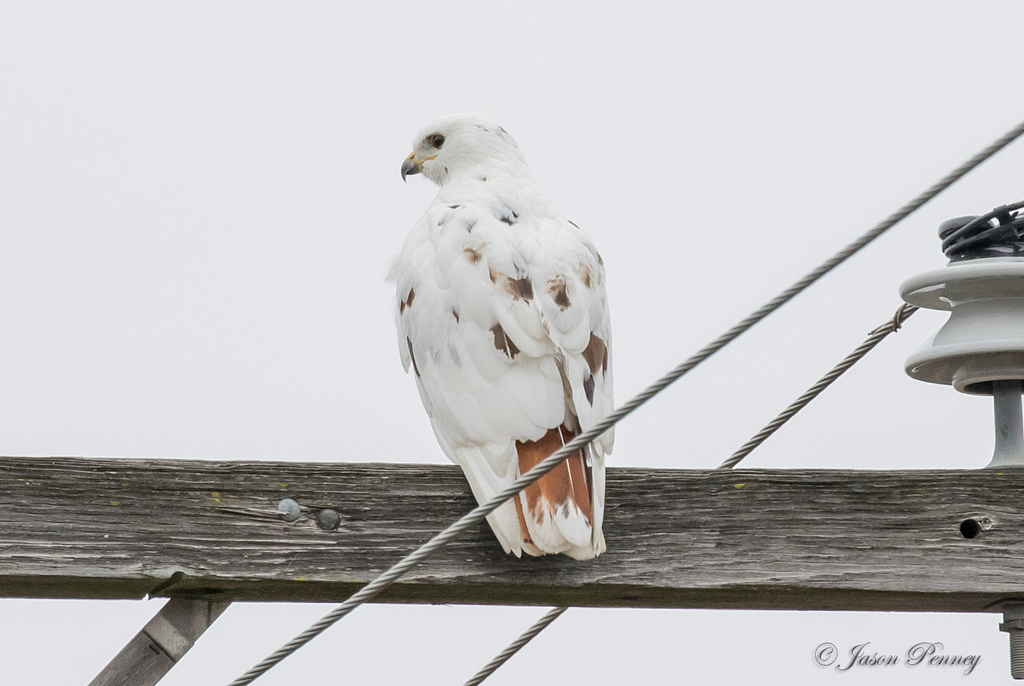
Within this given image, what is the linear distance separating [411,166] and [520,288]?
1.22m

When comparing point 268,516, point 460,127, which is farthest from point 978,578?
point 460,127

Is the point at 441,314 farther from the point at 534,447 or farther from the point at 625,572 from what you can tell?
the point at 625,572

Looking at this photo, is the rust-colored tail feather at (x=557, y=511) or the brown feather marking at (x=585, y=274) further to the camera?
the brown feather marking at (x=585, y=274)

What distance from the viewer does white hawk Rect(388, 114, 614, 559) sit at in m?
1.65

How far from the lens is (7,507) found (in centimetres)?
156

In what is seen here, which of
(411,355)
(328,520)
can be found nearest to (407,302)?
(411,355)

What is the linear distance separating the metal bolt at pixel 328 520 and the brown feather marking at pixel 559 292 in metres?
0.63

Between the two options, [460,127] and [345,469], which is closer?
[345,469]

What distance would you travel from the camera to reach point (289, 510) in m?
1.62

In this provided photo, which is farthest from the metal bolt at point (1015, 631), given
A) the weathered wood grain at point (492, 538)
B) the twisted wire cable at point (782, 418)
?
the twisted wire cable at point (782, 418)

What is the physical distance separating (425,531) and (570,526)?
Result: 22 centimetres

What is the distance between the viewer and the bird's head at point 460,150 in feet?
9.25

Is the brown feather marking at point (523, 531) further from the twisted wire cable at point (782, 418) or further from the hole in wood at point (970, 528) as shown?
the hole in wood at point (970, 528)

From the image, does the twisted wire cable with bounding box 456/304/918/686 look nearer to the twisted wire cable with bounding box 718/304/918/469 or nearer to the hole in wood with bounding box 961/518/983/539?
the twisted wire cable with bounding box 718/304/918/469
